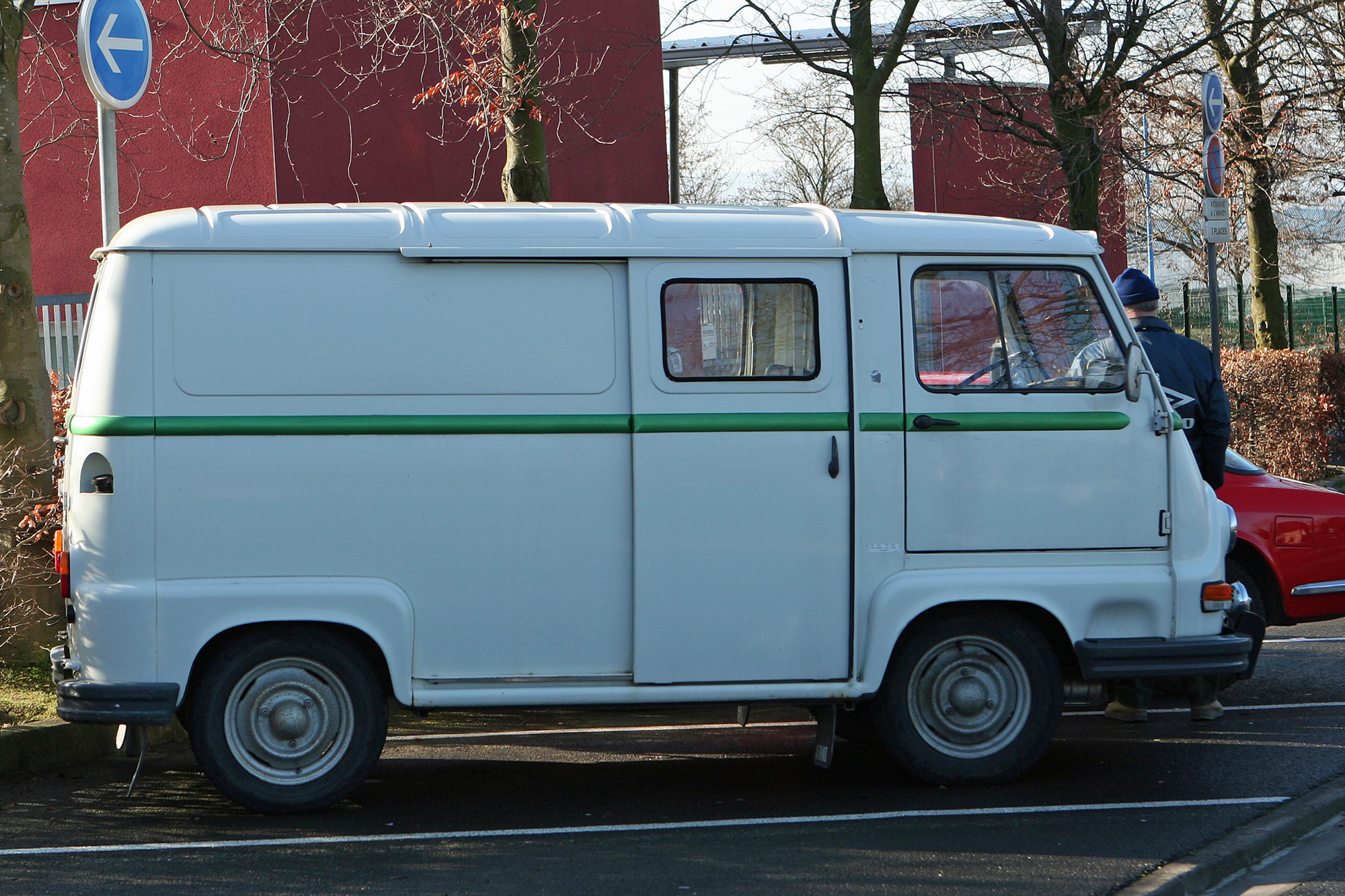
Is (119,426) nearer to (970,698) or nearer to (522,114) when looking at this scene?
(970,698)

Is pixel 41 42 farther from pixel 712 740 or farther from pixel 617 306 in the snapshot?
pixel 712 740

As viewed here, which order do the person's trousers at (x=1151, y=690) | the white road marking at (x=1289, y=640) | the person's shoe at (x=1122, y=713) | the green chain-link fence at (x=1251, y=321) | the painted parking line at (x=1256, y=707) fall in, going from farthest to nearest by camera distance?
1. the green chain-link fence at (x=1251, y=321)
2. the white road marking at (x=1289, y=640)
3. the painted parking line at (x=1256, y=707)
4. the person's shoe at (x=1122, y=713)
5. the person's trousers at (x=1151, y=690)

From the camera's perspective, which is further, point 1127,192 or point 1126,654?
point 1127,192

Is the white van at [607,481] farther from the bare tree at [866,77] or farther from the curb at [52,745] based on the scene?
the bare tree at [866,77]

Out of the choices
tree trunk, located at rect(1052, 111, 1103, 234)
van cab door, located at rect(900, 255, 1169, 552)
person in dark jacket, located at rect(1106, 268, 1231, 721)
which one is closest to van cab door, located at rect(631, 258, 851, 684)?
van cab door, located at rect(900, 255, 1169, 552)

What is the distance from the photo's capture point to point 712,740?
6.98 meters

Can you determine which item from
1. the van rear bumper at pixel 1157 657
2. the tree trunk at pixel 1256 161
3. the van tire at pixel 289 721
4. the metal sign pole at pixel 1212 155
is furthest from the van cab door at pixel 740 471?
the tree trunk at pixel 1256 161

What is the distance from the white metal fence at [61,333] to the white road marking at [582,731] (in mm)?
5876

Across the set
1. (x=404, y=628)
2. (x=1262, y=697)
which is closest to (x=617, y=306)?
(x=404, y=628)

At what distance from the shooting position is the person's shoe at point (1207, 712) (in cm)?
708

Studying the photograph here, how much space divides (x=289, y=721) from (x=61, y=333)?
7176 mm

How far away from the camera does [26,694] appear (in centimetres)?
718

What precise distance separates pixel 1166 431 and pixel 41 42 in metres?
8.08

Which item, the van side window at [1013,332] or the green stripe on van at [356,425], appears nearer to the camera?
the green stripe on van at [356,425]
